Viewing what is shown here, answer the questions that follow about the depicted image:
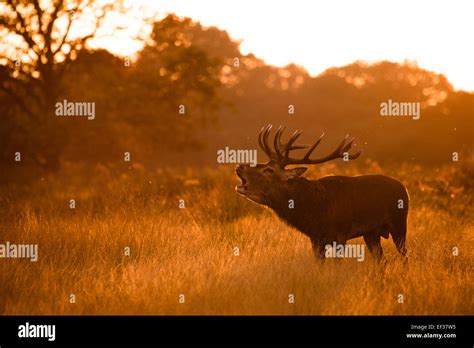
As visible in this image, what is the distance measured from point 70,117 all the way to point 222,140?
71.8 ft

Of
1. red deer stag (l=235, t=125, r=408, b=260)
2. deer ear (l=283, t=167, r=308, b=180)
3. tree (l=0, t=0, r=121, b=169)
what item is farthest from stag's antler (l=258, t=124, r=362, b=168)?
tree (l=0, t=0, r=121, b=169)

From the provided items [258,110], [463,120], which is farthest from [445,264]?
[258,110]

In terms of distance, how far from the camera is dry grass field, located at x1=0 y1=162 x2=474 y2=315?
7473 mm

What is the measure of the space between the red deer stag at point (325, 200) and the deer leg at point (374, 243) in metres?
0.02

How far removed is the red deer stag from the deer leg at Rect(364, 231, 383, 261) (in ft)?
0.05

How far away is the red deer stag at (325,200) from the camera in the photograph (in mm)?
9398

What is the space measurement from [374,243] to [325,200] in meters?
1.02

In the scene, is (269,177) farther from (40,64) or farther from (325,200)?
(40,64)

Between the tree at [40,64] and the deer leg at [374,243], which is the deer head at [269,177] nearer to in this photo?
the deer leg at [374,243]

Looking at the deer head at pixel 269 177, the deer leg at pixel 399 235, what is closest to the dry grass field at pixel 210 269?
the deer leg at pixel 399 235

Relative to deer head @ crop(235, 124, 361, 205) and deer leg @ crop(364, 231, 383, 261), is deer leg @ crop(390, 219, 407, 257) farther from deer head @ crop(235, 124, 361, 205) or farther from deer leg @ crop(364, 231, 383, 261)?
deer head @ crop(235, 124, 361, 205)

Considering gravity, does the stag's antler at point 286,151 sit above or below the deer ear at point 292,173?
above
